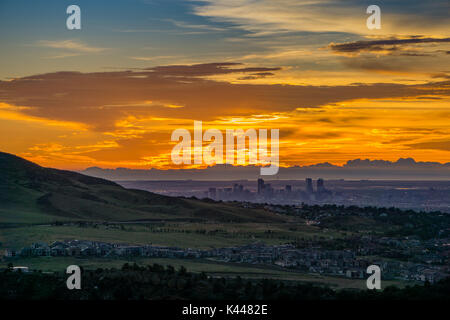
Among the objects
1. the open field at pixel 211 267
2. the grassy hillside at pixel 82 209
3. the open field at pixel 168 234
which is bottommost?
the open field at pixel 211 267

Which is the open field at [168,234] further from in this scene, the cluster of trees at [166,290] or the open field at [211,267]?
the cluster of trees at [166,290]

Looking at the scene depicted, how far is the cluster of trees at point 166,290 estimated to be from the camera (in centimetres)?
6662

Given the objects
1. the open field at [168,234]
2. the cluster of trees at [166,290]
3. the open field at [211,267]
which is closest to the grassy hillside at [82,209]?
the open field at [168,234]

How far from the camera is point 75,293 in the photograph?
68.0 meters

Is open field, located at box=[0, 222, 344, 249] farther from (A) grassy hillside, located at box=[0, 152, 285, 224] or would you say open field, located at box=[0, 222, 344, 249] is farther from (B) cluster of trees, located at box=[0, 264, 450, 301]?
(B) cluster of trees, located at box=[0, 264, 450, 301]

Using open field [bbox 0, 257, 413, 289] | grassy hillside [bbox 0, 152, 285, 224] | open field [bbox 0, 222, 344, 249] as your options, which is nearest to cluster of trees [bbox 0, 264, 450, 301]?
open field [bbox 0, 257, 413, 289]

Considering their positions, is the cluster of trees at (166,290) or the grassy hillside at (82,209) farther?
the grassy hillside at (82,209)

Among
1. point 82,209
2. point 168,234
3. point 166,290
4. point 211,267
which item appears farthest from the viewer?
point 82,209

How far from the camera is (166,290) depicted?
70.0 m

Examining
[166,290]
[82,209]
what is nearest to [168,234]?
[82,209]

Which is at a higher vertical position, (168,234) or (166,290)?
(168,234)

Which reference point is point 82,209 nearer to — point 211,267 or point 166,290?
point 211,267

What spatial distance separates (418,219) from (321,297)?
11733 centimetres
